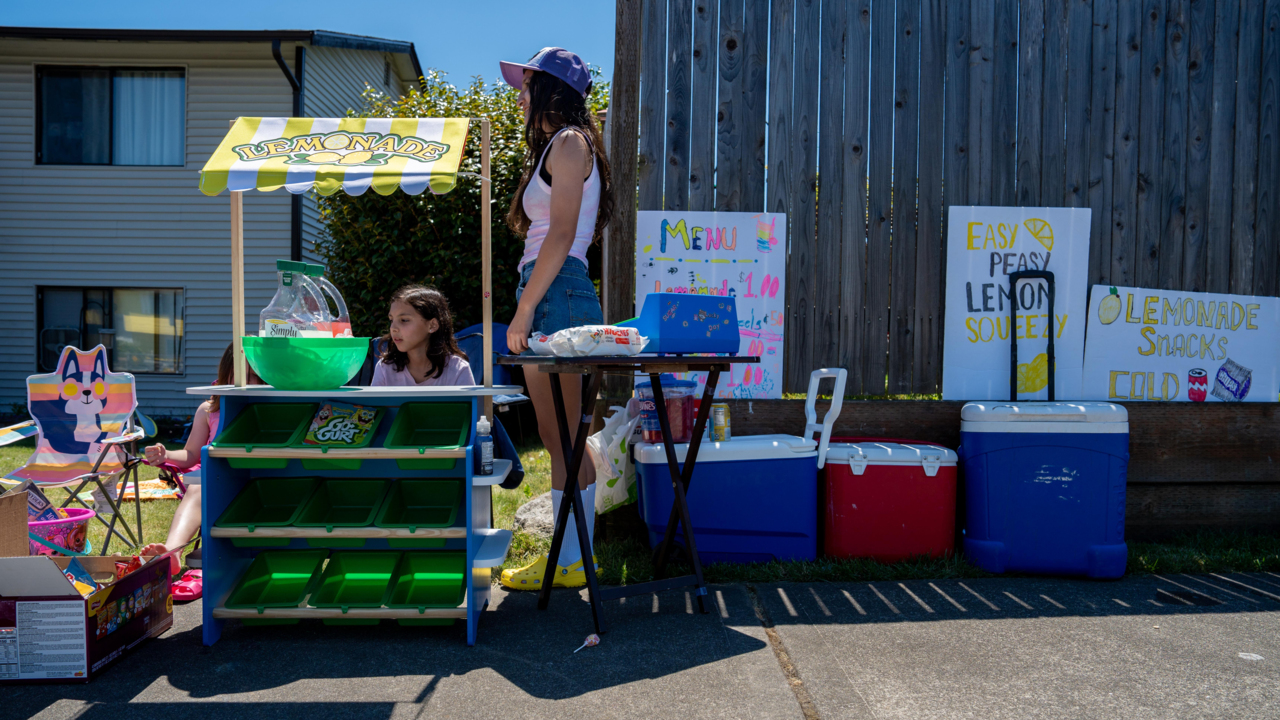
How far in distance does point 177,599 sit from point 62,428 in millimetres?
1600

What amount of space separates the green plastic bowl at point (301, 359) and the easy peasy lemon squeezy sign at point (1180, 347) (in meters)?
3.75

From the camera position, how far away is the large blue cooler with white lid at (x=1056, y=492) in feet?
11.4

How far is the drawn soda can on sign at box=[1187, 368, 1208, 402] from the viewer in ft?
13.9

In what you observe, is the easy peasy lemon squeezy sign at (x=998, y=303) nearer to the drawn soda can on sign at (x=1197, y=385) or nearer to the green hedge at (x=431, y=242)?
the drawn soda can on sign at (x=1197, y=385)

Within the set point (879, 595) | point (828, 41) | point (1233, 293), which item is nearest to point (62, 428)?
point (879, 595)

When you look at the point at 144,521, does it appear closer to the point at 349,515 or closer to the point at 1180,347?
the point at 349,515

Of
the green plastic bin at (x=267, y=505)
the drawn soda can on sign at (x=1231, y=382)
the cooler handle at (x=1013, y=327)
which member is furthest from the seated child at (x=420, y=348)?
the drawn soda can on sign at (x=1231, y=382)

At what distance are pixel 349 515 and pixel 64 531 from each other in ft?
3.99

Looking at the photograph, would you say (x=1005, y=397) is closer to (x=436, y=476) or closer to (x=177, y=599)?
(x=436, y=476)

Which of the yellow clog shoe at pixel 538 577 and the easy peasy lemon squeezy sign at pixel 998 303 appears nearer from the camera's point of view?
the yellow clog shoe at pixel 538 577

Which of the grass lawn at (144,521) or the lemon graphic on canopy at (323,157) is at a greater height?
the lemon graphic on canopy at (323,157)

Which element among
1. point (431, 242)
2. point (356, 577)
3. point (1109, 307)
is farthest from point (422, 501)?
point (431, 242)

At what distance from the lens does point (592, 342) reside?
2.65 meters

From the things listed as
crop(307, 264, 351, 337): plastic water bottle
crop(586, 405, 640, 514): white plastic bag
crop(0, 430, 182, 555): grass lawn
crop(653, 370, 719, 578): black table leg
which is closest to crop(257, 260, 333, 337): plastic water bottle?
crop(307, 264, 351, 337): plastic water bottle
